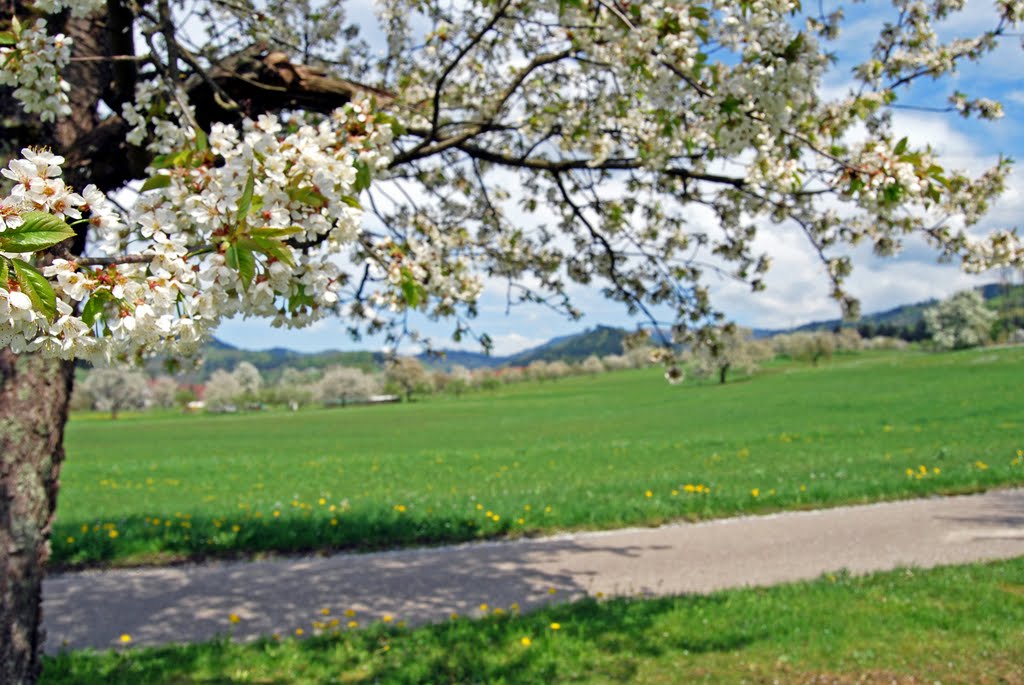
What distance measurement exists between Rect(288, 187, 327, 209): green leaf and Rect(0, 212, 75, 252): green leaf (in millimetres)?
667

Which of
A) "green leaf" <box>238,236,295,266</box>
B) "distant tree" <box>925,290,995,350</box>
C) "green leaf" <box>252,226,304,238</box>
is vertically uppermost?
"distant tree" <box>925,290,995,350</box>

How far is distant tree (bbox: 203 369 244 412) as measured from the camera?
325 feet

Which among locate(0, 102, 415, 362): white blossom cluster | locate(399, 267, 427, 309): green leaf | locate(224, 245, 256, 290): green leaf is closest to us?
locate(0, 102, 415, 362): white blossom cluster

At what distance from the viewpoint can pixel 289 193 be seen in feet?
6.79

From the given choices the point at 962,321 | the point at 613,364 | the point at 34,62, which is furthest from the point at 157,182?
the point at 613,364

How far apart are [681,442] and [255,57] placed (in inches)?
756

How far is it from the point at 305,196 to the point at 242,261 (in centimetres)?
34

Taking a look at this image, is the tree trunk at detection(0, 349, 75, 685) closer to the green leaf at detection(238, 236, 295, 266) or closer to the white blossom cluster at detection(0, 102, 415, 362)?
the white blossom cluster at detection(0, 102, 415, 362)

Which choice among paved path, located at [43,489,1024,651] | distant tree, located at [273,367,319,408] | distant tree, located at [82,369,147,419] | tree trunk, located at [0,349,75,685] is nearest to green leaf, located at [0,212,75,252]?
tree trunk, located at [0,349,75,685]

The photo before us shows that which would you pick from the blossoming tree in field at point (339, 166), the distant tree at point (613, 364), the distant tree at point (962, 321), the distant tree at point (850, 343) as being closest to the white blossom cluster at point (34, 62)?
the blossoming tree in field at point (339, 166)

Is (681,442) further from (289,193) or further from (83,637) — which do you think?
(289,193)

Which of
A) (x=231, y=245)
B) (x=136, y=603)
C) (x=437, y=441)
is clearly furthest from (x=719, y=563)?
(x=437, y=441)

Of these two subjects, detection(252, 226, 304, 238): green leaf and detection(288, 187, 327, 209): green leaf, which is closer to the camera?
detection(252, 226, 304, 238): green leaf

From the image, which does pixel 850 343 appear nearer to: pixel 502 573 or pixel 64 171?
pixel 502 573
